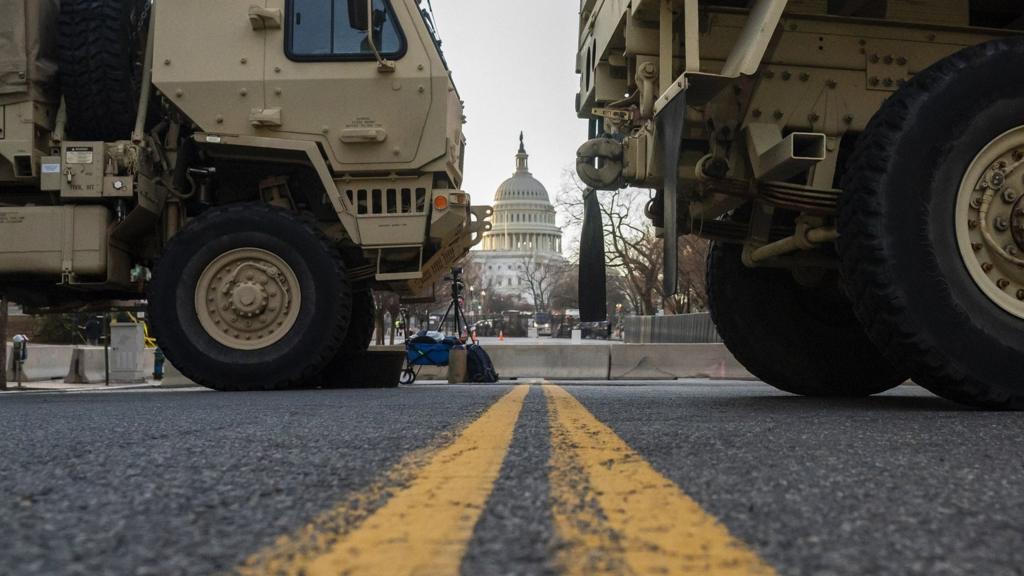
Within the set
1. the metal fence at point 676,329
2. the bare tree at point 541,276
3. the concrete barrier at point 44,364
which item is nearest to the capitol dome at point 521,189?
the bare tree at point 541,276

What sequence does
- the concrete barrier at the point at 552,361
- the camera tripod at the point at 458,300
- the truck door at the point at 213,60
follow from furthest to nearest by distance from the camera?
the concrete barrier at the point at 552,361 < the camera tripod at the point at 458,300 < the truck door at the point at 213,60

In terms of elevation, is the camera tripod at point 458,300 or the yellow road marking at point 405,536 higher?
the camera tripod at point 458,300

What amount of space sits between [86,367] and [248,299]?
44.8ft

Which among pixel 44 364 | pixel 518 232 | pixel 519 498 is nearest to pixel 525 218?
pixel 518 232

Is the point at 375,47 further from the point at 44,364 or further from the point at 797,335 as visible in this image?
the point at 44,364

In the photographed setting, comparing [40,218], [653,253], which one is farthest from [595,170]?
[653,253]

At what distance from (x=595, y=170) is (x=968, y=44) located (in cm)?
198

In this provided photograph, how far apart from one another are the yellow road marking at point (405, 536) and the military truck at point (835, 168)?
1.96 meters

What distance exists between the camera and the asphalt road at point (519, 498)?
125 centimetres

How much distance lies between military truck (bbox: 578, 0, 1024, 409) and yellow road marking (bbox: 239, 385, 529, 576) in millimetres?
1956

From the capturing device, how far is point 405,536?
137 cm

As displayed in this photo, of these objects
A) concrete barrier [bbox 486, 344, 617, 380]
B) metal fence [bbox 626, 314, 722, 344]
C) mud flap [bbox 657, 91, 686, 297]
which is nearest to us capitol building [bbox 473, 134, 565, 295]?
metal fence [bbox 626, 314, 722, 344]

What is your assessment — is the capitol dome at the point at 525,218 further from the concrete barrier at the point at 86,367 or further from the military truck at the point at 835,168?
the military truck at the point at 835,168

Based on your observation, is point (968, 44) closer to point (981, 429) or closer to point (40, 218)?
point (981, 429)
